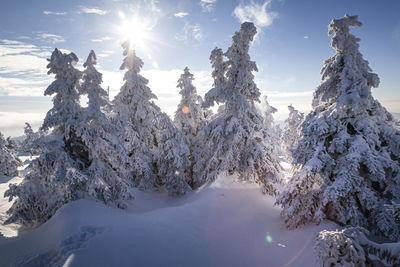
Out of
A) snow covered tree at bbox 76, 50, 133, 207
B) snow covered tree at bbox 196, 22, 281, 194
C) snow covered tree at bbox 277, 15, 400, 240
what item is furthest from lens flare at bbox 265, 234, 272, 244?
snow covered tree at bbox 76, 50, 133, 207

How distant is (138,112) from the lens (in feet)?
59.8

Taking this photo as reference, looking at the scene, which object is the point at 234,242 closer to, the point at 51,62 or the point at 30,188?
the point at 30,188

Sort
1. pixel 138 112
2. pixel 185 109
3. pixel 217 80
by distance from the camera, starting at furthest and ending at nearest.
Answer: pixel 185 109 → pixel 138 112 → pixel 217 80

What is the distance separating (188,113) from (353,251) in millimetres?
16646

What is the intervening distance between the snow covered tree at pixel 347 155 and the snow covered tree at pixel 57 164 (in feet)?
37.4

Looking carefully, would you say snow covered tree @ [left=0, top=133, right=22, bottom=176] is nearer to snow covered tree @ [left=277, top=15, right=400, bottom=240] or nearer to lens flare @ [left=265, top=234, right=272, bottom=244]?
lens flare @ [left=265, top=234, right=272, bottom=244]

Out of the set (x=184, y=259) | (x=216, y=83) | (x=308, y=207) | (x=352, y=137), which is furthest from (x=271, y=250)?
(x=216, y=83)

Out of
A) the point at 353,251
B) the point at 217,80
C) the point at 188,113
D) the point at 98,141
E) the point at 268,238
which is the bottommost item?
the point at 268,238

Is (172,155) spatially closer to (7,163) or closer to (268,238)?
(268,238)

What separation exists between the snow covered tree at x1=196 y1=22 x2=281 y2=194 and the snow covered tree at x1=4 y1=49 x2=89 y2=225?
9038 millimetres

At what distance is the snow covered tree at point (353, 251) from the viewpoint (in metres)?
3.97

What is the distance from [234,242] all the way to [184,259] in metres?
3.00

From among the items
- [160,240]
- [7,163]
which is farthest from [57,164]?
[7,163]

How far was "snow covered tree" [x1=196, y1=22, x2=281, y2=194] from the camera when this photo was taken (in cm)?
1397
